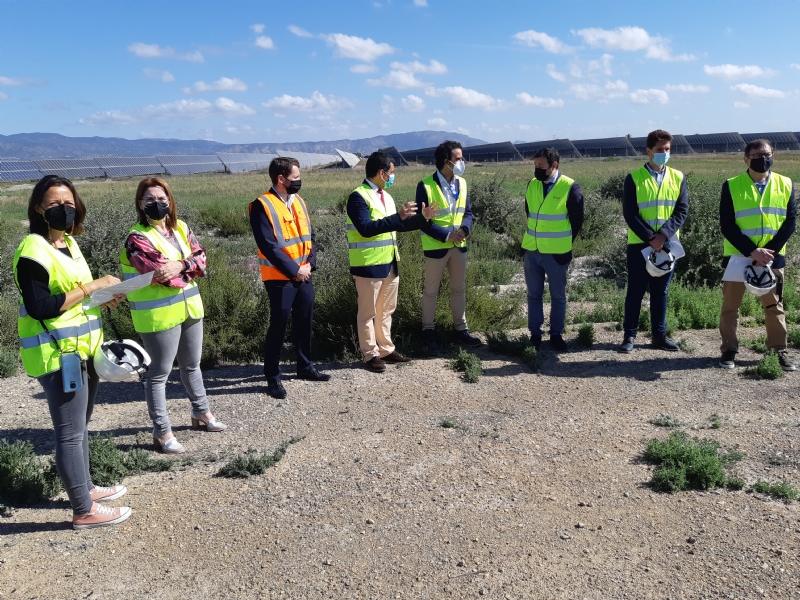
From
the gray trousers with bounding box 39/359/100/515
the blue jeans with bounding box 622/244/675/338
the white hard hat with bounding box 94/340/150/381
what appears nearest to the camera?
the gray trousers with bounding box 39/359/100/515

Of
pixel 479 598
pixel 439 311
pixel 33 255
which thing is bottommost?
pixel 479 598

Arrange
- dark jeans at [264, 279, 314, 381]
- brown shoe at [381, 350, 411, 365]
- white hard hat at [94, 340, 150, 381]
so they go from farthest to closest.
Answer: brown shoe at [381, 350, 411, 365] → dark jeans at [264, 279, 314, 381] → white hard hat at [94, 340, 150, 381]

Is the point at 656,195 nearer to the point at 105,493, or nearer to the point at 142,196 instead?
the point at 142,196

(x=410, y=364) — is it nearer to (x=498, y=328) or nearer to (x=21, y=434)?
(x=498, y=328)

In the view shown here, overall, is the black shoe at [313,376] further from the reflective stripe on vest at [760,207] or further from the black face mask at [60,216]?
the reflective stripe on vest at [760,207]

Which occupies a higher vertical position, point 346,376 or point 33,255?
point 33,255

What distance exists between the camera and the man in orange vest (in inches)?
231

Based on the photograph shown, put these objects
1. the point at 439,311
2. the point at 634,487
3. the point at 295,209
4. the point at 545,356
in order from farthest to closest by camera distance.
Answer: the point at 439,311 < the point at 545,356 < the point at 295,209 < the point at 634,487

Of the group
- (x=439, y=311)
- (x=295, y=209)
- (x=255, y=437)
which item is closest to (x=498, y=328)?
(x=439, y=311)

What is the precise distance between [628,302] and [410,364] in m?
2.45

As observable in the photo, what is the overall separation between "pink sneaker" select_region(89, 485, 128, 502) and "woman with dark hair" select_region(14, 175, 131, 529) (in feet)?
0.92

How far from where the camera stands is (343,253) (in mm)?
9578

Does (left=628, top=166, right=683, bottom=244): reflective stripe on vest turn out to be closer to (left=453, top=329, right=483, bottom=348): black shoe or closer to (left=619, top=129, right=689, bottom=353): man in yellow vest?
(left=619, top=129, right=689, bottom=353): man in yellow vest

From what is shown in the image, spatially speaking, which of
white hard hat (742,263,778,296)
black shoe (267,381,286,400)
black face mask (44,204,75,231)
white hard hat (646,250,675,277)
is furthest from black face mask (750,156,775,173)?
black face mask (44,204,75,231)
